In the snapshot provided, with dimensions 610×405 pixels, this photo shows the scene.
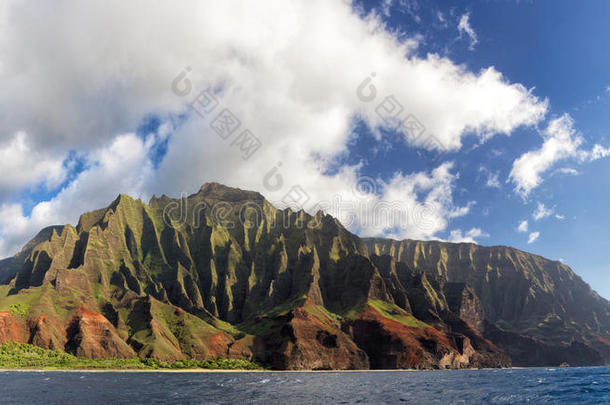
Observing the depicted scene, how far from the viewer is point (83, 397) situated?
294ft

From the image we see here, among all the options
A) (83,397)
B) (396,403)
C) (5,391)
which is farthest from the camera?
(5,391)

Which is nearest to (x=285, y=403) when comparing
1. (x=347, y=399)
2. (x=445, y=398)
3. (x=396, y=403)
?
(x=347, y=399)

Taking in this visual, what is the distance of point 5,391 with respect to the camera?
99312mm

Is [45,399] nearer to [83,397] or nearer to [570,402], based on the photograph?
[83,397]

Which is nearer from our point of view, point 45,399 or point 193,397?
point 45,399

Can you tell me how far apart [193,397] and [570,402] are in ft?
229

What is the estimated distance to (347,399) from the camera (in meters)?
90.9

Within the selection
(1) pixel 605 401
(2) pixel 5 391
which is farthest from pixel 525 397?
(2) pixel 5 391

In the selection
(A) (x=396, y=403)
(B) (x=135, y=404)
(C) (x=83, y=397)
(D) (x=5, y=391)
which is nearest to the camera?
(B) (x=135, y=404)

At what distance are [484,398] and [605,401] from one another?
68.6ft

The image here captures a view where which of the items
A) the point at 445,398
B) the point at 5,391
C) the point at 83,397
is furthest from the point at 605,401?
the point at 5,391

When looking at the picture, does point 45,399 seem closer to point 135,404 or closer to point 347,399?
point 135,404

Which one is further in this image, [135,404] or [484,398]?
[484,398]

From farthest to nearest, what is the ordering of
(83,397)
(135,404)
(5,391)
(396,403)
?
(5,391), (83,397), (396,403), (135,404)
